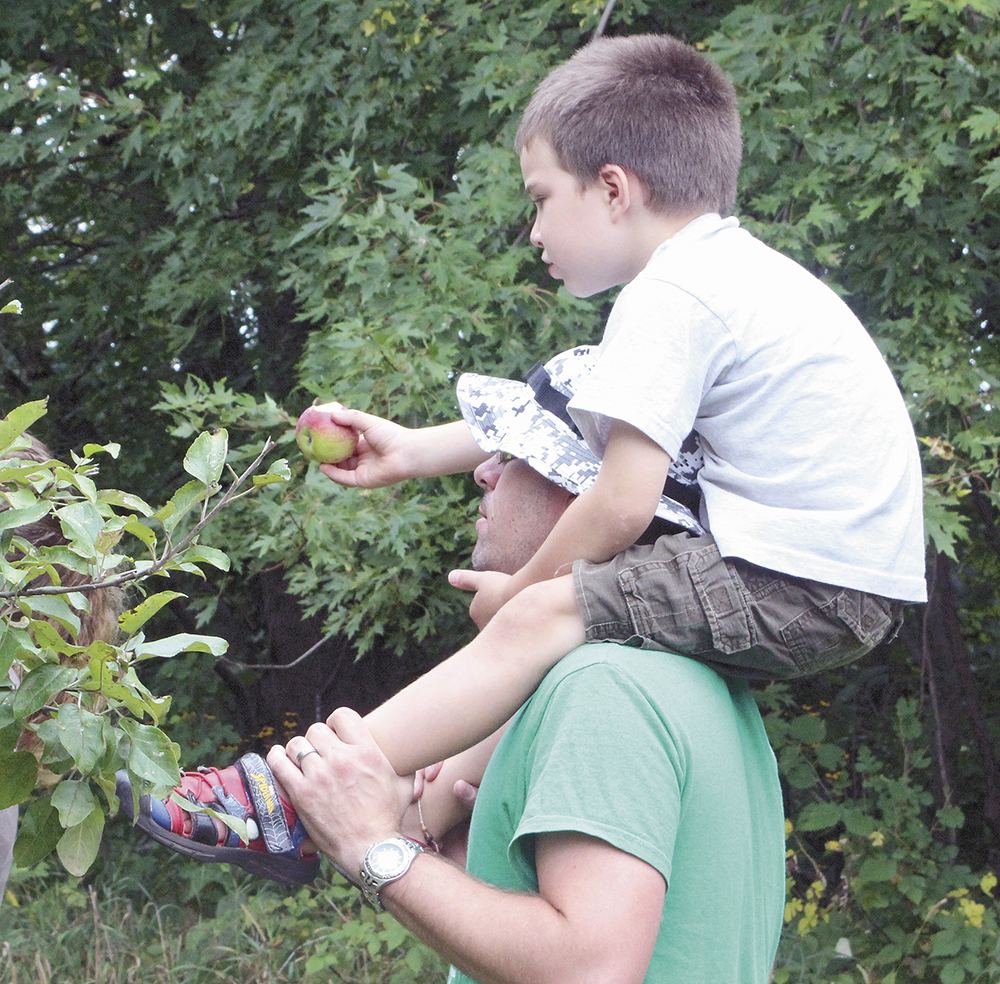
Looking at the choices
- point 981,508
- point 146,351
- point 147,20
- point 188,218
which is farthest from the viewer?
point 146,351

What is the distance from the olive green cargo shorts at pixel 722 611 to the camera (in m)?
1.42

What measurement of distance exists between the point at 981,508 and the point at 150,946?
11.2 feet

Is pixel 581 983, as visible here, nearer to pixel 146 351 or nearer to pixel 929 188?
pixel 929 188

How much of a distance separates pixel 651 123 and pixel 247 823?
45.7 inches

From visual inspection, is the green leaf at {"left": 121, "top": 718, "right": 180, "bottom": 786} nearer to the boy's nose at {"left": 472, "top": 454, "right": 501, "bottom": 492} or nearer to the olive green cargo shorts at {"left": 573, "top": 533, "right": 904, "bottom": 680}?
the olive green cargo shorts at {"left": 573, "top": 533, "right": 904, "bottom": 680}

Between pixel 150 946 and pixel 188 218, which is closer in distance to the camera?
pixel 150 946

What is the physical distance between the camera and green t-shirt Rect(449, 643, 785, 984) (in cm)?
120

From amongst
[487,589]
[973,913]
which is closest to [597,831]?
[487,589]

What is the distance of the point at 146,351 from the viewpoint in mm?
5969

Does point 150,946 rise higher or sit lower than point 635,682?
lower

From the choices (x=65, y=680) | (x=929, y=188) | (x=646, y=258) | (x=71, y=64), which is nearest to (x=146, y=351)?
(x=71, y=64)

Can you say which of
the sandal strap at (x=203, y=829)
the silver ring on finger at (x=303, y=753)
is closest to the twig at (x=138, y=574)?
the silver ring on finger at (x=303, y=753)

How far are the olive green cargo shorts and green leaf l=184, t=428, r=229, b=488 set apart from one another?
0.49 m

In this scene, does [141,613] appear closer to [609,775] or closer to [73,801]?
[73,801]
